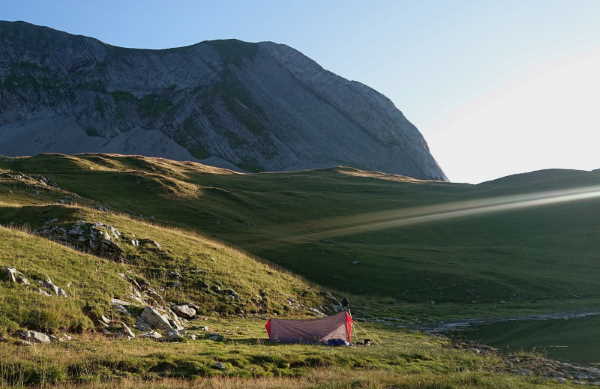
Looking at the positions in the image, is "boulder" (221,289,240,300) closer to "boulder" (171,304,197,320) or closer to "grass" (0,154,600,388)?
"grass" (0,154,600,388)

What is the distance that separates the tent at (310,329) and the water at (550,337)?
39.4 ft

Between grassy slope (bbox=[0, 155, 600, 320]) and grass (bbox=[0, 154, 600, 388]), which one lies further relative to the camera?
grassy slope (bbox=[0, 155, 600, 320])

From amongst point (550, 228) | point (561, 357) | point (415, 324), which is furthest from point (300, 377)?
point (550, 228)

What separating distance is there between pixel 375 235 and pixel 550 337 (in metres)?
47.1

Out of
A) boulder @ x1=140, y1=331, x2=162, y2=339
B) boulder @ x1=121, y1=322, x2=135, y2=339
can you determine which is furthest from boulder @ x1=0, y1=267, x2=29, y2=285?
boulder @ x1=140, y1=331, x2=162, y2=339

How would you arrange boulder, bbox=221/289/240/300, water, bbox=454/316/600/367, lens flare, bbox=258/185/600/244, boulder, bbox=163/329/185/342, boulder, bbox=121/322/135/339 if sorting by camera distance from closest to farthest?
boulder, bbox=121/322/135/339
boulder, bbox=163/329/185/342
water, bbox=454/316/600/367
boulder, bbox=221/289/240/300
lens flare, bbox=258/185/600/244

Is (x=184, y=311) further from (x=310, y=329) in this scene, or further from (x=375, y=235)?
(x=375, y=235)

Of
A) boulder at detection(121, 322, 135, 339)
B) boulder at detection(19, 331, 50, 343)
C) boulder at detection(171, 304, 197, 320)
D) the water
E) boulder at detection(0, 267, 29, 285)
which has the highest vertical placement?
boulder at detection(0, 267, 29, 285)

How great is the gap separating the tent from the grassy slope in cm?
2425

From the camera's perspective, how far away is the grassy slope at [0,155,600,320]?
59.1 meters

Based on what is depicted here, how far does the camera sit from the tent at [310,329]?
31047 mm

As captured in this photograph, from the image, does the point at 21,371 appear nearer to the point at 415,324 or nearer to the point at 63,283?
the point at 63,283

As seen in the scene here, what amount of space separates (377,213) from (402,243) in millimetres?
24888

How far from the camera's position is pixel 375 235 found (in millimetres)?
84375
